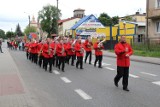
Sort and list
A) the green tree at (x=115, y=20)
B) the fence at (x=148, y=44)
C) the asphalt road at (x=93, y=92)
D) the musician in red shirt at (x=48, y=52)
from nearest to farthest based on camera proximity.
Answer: the asphalt road at (x=93, y=92), the musician in red shirt at (x=48, y=52), the fence at (x=148, y=44), the green tree at (x=115, y=20)

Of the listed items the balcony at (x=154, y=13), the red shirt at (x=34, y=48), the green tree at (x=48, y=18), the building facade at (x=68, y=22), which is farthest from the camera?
the building facade at (x=68, y=22)

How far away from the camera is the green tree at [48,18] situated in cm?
9838

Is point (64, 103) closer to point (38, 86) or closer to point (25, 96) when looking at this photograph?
point (25, 96)

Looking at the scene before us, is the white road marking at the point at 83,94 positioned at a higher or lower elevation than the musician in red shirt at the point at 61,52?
lower

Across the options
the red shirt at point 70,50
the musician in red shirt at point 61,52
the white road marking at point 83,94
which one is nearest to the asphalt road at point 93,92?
the white road marking at point 83,94

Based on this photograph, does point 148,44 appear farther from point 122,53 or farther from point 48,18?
point 48,18

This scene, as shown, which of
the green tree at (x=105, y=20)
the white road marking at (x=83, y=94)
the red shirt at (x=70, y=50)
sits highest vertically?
the green tree at (x=105, y=20)

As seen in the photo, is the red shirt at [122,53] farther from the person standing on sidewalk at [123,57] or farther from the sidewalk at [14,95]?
the sidewalk at [14,95]

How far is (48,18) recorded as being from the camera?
9988cm

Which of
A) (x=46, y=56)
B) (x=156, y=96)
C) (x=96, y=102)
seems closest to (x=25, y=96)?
(x=96, y=102)

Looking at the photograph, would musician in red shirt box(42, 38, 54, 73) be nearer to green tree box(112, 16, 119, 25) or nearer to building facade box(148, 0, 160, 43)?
building facade box(148, 0, 160, 43)

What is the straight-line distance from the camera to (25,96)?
866 centimetres

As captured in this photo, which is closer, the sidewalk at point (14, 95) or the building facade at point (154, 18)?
the sidewalk at point (14, 95)

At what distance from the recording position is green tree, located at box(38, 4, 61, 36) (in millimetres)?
98375
